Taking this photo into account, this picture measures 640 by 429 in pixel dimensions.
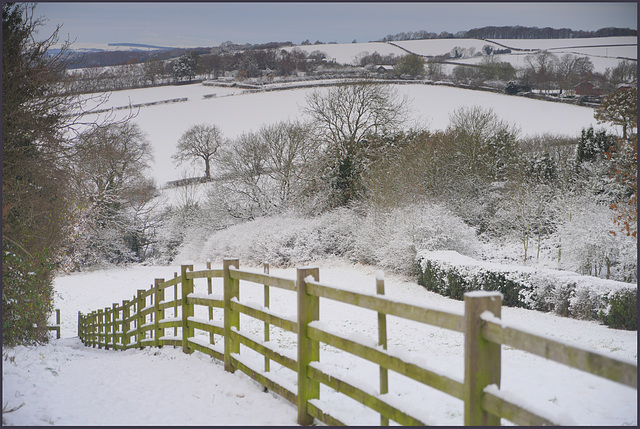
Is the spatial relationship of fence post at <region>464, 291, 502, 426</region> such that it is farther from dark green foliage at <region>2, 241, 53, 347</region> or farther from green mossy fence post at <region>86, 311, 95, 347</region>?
green mossy fence post at <region>86, 311, 95, 347</region>

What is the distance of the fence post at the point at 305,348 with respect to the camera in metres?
4.16

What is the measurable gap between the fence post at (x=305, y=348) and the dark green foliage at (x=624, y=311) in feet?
39.8

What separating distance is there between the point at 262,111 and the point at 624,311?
40174 millimetres

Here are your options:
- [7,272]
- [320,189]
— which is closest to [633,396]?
[7,272]

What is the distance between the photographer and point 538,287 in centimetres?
→ 1592

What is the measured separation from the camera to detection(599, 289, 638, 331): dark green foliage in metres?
13.1

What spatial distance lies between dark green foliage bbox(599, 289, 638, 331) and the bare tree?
37061 millimetres

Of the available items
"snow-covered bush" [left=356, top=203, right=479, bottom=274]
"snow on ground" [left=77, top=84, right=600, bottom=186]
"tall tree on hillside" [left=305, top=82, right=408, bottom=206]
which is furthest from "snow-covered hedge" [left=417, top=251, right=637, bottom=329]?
"snow on ground" [left=77, top=84, right=600, bottom=186]

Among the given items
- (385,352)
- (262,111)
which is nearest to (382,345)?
(385,352)

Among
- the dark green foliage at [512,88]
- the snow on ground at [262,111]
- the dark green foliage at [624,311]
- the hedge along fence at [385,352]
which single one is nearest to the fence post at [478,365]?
the hedge along fence at [385,352]

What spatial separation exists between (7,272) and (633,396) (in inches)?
364

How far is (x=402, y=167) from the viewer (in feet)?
95.8

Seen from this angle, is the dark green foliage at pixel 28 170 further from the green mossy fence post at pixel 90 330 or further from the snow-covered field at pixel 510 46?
the snow-covered field at pixel 510 46

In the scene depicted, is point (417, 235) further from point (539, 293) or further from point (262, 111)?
point (262, 111)
